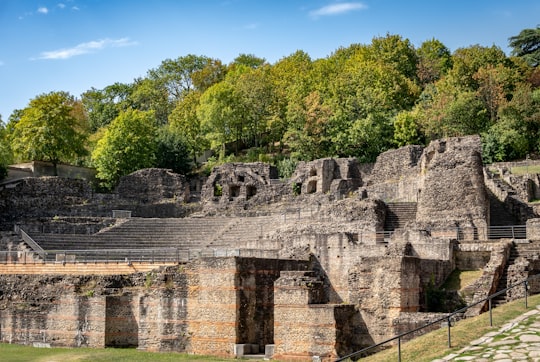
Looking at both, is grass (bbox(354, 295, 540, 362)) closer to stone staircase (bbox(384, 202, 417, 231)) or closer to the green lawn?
the green lawn

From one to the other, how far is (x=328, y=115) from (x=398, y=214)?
2063 cm

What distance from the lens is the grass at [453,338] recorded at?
20.4m

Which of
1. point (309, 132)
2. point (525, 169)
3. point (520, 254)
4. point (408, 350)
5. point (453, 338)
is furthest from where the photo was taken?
point (309, 132)

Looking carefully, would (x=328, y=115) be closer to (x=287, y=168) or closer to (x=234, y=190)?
(x=287, y=168)

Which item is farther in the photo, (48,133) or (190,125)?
(190,125)

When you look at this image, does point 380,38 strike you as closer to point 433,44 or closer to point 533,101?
point 433,44

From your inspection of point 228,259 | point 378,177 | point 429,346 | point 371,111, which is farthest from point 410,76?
point 429,346

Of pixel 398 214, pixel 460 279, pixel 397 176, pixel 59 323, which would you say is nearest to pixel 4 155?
pixel 397 176

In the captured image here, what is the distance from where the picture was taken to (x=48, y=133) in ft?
206

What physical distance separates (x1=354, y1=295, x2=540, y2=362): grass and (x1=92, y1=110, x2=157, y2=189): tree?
1746 inches

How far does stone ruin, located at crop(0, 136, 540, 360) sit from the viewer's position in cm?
2667

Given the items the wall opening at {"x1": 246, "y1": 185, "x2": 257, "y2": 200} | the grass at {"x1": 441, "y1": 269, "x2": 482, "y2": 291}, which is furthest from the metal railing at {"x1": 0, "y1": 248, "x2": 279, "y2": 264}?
the wall opening at {"x1": 246, "y1": 185, "x2": 257, "y2": 200}

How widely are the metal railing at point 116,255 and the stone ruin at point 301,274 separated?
1.28ft

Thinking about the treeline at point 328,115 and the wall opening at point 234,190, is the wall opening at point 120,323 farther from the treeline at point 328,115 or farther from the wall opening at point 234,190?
the treeline at point 328,115
